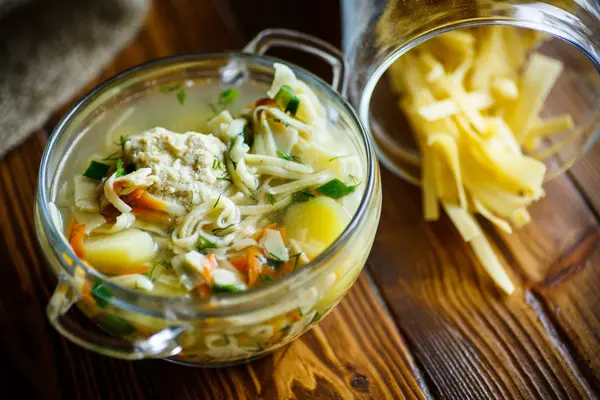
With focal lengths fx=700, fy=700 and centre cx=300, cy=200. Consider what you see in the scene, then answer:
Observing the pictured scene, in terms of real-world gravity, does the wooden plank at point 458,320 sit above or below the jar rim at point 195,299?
below

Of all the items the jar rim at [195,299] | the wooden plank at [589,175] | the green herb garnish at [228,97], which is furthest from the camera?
the wooden plank at [589,175]

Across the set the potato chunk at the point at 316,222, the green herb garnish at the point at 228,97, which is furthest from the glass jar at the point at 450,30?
the potato chunk at the point at 316,222

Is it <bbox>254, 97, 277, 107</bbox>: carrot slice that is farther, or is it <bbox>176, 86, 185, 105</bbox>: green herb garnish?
<bbox>176, 86, 185, 105</bbox>: green herb garnish

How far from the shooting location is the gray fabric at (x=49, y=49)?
1.78 meters

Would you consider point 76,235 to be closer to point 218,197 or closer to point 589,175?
point 218,197

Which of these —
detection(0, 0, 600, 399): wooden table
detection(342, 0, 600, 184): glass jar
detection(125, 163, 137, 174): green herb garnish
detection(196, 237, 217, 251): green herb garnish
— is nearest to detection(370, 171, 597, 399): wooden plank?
detection(0, 0, 600, 399): wooden table

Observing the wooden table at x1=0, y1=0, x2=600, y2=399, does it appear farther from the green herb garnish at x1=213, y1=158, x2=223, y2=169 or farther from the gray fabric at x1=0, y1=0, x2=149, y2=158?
the green herb garnish at x1=213, y1=158, x2=223, y2=169

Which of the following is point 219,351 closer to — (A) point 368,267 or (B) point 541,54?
(A) point 368,267

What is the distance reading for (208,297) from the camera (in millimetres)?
1089

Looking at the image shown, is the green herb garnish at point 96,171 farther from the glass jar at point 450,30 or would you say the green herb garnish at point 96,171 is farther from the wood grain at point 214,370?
the glass jar at point 450,30

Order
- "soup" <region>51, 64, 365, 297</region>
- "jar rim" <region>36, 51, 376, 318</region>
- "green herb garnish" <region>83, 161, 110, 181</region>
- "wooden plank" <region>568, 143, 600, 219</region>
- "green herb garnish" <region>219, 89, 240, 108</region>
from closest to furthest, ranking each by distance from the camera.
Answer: "jar rim" <region>36, 51, 376, 318</region> → "soup" <region>51, 64, 365, 297</region> → "green herb garnish" <region>83, 161, 110, 181</region> → "green herb garnish" <region>219, 89, 240, 108</region> → "wooden plank" <region>568, 143, 600, 219</region>

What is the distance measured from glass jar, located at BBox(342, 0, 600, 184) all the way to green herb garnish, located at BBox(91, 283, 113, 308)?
2.34 ft

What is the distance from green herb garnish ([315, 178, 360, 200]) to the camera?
1.26 meters

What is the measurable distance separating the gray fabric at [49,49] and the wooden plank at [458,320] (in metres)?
0.88
